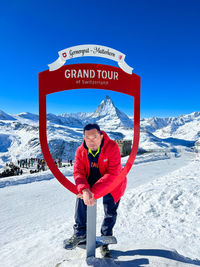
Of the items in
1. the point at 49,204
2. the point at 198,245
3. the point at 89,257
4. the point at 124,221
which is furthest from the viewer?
the point at 49,204

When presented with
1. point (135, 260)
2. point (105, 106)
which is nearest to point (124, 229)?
point (135, 260)

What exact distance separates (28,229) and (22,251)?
59.7 inches

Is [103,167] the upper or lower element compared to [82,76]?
lower

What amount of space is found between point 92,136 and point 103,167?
16.9 inches

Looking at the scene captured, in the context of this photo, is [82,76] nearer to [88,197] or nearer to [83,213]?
[88,197]

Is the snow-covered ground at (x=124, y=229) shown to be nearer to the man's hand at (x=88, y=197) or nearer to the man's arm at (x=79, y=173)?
the man's hand at (x=88, y=197)

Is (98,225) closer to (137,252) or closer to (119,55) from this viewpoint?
(137,252)

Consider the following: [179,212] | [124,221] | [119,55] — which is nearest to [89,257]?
[124,221]

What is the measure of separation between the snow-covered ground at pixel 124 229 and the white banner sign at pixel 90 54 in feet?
7.52

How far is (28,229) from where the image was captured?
465cm

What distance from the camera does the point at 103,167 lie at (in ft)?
7.19

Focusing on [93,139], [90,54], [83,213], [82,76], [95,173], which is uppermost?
[90,54]

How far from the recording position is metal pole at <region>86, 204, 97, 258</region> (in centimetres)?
215

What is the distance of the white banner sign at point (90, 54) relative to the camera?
191 centimetres
